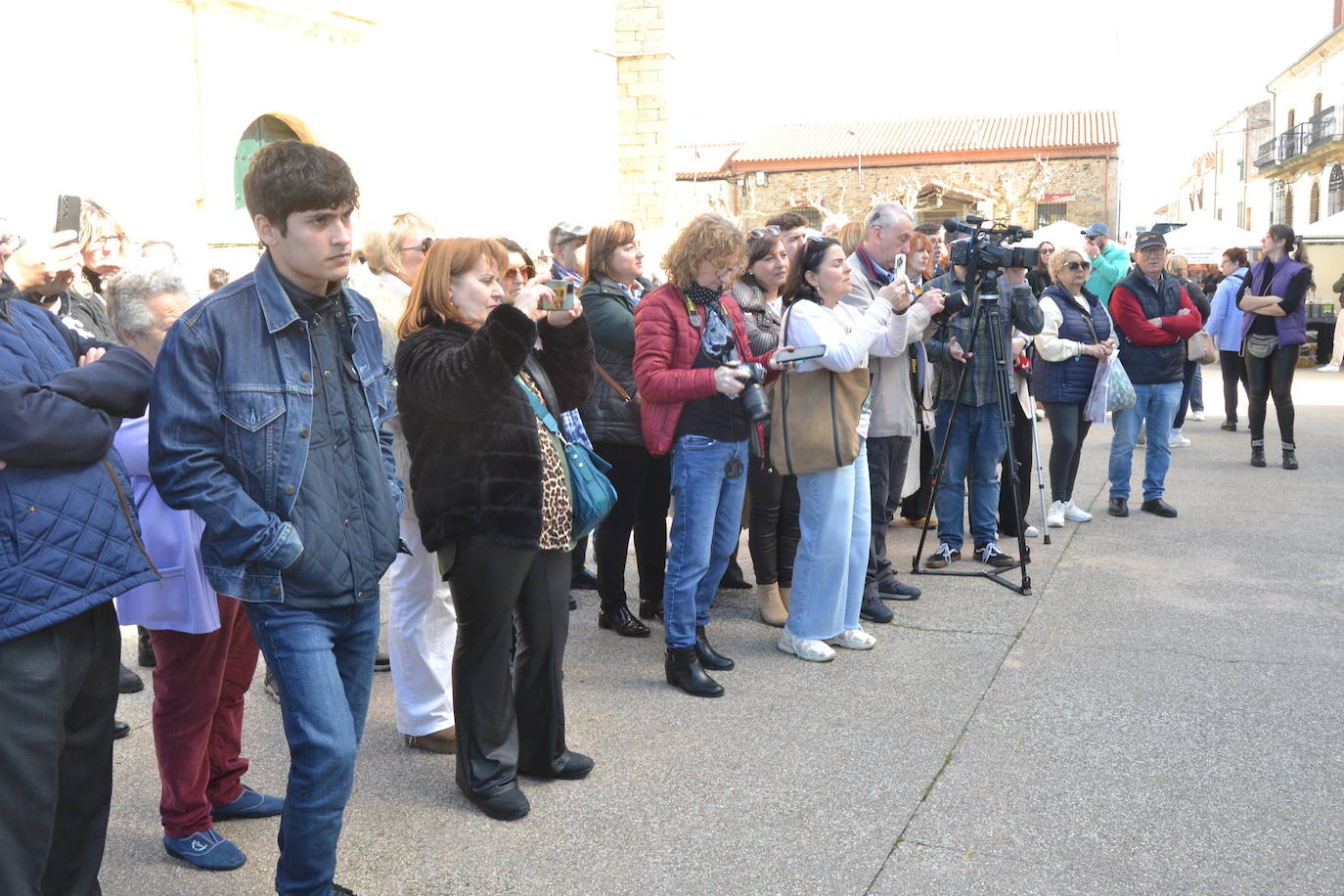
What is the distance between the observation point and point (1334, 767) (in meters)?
3.82

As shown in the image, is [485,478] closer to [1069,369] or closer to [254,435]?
[254,435]

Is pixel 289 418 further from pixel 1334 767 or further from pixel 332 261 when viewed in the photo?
pixel 1334 767

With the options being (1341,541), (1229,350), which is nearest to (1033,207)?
(1229,350)

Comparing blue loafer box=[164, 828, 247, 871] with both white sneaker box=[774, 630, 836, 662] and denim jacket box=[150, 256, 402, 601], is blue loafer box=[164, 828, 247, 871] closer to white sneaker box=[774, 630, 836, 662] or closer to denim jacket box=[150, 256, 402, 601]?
denim jacket box=[150, 256, 402, 601]

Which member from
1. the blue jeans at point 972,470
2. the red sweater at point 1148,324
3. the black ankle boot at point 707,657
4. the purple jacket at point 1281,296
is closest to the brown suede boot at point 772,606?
the black ankle boot at point 707,657

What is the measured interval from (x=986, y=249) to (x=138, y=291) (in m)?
4.18

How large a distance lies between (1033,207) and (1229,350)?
34424 mm

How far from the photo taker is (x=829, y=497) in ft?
16.1

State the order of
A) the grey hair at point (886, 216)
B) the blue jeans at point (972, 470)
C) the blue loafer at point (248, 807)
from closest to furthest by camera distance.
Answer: the blue loafer at point (248, 807) < the grey hair at point (886, 216) < the blue jeans at point (972, 470)

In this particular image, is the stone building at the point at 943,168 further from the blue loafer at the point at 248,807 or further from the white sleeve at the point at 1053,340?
the blue loafer at the point at 248,807

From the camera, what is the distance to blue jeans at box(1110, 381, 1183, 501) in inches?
317

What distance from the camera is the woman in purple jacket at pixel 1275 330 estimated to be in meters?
9.78

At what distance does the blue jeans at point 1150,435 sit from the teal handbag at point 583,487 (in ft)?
17.9

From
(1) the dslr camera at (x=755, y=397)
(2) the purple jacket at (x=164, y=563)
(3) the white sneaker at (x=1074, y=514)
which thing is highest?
(1) the dslr camera at (x=755, y=397)
